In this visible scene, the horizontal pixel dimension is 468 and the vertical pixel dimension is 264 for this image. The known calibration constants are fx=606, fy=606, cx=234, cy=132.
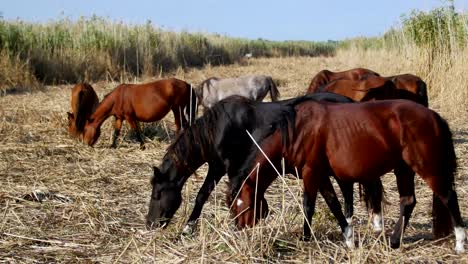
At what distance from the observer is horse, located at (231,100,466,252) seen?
4027 mm

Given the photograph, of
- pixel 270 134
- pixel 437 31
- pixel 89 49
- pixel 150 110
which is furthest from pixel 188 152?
pixel 89 49

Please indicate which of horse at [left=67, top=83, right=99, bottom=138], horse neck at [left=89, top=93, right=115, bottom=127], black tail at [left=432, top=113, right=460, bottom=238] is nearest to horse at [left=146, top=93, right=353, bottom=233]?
black tail at [left=432, top=113, right=460, bottom=238]

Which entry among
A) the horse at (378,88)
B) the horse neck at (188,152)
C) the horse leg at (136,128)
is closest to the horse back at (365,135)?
the horse neck at (188,152)

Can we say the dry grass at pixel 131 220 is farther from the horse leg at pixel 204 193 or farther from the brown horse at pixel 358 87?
the brown horse at pixel 358 87

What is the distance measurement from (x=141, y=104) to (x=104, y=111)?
25.1 inches

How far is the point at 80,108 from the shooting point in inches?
382

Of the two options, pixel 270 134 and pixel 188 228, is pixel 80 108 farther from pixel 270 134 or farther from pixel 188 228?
pixel 270 134

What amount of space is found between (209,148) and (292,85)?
14.2m

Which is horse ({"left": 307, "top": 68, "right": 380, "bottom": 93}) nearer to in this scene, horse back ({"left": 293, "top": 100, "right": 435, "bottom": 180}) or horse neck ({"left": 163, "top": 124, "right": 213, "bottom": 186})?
horse neck ({"left": 163, "top": 124, "right": 213, "bottom": 186})

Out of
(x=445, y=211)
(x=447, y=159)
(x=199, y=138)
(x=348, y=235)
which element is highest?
(x=199, y=138)

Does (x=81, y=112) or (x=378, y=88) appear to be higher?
(x=378, y=88)

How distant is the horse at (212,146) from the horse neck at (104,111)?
5073mm

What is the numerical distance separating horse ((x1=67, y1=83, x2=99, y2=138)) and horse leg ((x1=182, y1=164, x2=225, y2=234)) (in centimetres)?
500

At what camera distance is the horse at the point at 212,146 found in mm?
4367
